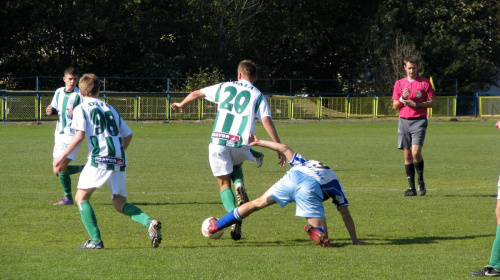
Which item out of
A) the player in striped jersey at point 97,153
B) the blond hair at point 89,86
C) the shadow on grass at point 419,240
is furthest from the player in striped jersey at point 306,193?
the blond hair at point 89,86

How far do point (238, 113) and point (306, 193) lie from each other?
1.23 m

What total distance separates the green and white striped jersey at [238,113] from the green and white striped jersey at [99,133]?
4.04 ft

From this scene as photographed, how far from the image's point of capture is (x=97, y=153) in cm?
703

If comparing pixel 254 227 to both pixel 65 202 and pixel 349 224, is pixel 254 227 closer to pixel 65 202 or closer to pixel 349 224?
pixel 349 224

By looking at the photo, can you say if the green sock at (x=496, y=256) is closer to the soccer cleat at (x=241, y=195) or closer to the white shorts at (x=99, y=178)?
the soccer cleat at (x=241, y=195)

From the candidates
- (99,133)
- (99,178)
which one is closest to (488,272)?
(99,178)

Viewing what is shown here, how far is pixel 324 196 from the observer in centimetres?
740

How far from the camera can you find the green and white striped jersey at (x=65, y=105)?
10.4 metres

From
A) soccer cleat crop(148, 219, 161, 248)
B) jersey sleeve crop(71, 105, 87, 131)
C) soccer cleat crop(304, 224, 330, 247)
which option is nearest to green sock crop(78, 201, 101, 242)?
soccer cleat crop(148, 219, 161, 248)

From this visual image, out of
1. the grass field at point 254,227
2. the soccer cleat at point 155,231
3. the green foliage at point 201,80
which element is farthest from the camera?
the green foliage at point 201,80

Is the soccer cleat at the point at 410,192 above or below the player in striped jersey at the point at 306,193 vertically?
below

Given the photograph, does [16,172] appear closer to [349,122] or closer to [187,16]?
[349,122]

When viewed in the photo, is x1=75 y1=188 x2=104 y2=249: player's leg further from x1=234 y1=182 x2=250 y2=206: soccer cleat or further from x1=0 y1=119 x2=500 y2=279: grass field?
x1=234 y1=182 x2=250 y2=206: soccer cleat

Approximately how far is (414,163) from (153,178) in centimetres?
502
